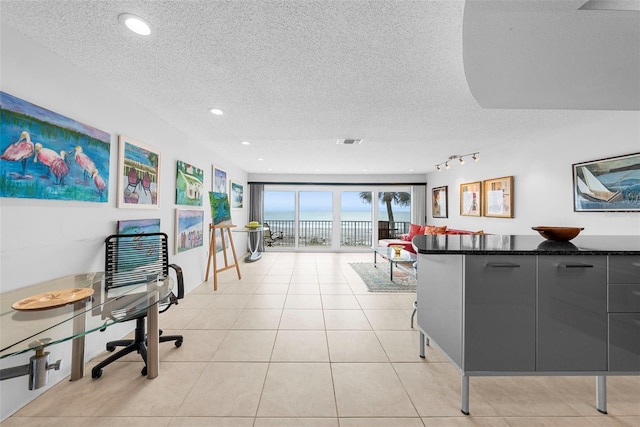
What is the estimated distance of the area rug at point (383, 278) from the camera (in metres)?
4.10

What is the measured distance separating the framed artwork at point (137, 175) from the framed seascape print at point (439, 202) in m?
6.12

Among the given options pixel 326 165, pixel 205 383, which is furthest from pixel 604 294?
pixel 326 165

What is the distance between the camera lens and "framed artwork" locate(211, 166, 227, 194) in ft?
15.8

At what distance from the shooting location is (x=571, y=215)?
3225 mm

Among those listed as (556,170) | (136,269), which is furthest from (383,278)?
(136,269)

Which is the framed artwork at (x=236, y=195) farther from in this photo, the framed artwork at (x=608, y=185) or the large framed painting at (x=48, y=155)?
the framed artwork at (x=608, y=185)

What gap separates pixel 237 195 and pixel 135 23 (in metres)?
5.07

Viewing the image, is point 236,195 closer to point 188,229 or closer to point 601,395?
point 188,229

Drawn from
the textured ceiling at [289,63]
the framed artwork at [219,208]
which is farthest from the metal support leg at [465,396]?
the framed artwork at [219,208]

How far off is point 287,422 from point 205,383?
719 millimetres

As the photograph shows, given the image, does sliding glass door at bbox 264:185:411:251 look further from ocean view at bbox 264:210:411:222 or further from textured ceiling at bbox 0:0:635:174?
textured ceiling at bbox 0:0:635:174

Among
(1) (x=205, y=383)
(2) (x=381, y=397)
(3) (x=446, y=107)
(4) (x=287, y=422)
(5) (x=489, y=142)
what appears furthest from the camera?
(5) (x=489, y=142)

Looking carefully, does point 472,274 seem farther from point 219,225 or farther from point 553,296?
point 219,225

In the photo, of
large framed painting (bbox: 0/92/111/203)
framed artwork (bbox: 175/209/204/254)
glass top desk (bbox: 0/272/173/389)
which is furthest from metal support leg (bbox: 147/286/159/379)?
framed artwork (bbox: 175/209/204/254)
